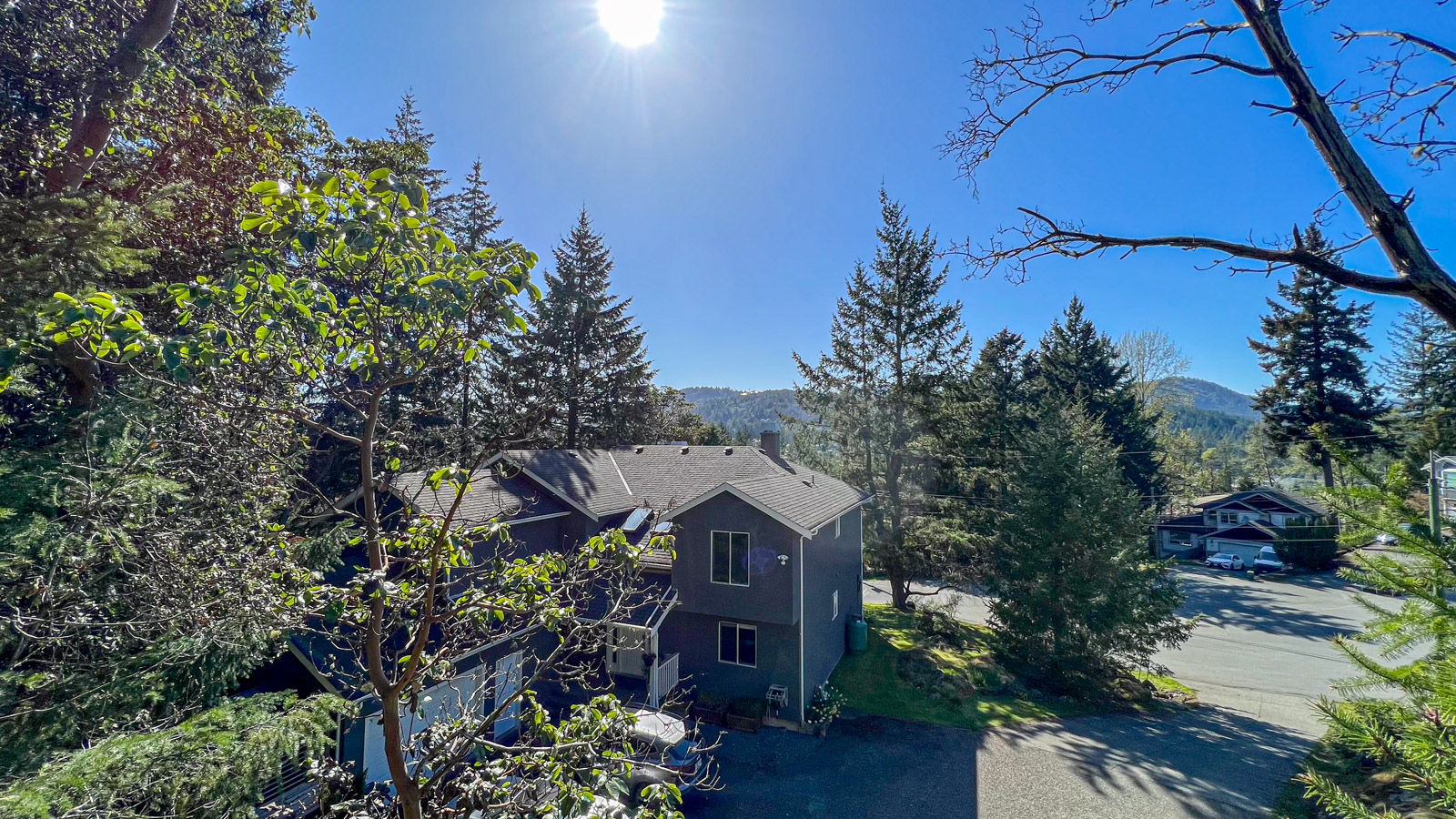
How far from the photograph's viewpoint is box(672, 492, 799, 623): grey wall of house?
1191cm

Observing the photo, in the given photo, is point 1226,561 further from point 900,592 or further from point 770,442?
point 770,442

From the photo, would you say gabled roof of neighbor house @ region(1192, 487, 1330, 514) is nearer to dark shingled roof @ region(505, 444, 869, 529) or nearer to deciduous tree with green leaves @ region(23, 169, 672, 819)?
dark shingled roof @ region(505, 444, 869, 529)

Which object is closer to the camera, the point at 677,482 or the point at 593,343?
the point at 677,482

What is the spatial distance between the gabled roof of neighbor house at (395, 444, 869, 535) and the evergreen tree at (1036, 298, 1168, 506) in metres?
19.2

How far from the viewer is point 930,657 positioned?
50.6ft

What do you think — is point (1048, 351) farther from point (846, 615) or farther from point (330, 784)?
point (330, 784)

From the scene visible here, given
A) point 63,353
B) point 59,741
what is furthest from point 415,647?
point 63,353

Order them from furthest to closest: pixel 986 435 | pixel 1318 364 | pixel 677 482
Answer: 1. pixel 1318 364
2. pixel 986 435
3. pixel 677 482

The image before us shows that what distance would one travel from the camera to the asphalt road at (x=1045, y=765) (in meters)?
9.05

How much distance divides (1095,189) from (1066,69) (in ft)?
10.1

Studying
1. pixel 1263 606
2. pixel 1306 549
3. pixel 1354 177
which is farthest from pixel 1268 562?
pixel 1354 177

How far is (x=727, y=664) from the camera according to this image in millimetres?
12727

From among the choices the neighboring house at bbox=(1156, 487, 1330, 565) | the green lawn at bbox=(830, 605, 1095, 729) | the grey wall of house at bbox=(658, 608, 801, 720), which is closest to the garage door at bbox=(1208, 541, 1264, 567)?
the neighboring house at bbox=(1156, 487, 1330, 565)

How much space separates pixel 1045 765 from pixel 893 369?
13.6 metres
